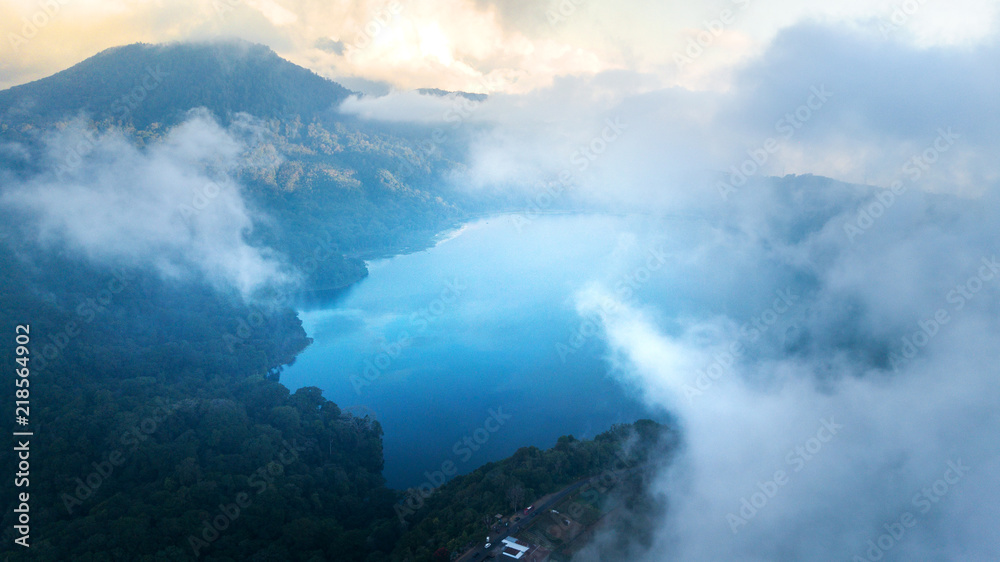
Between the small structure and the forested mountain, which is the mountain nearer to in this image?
the forested mountain

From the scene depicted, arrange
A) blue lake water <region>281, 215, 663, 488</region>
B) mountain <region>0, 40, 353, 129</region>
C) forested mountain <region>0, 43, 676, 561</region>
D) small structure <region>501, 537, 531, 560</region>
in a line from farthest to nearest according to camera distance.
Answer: mountain <region>0, 40, 353, 129</region> → blue lake water <region>281, 215, 663, 488</region> → forested mountain <region>0, 43, 676, 561</region> → small structure <region>501, 537, 531, 560</region>

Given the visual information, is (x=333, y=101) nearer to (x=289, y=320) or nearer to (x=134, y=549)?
(x=289, y=320)

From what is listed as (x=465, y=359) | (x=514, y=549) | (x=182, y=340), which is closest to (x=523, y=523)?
(x=514, y=549)

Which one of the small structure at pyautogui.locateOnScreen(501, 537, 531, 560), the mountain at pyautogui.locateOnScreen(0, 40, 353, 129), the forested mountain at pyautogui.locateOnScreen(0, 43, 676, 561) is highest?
the mountain at pyautogui.locateOnScreen(0, 40, 353, 129)

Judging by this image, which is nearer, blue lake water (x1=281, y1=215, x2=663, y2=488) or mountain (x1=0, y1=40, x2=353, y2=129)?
blue lake water (x1=281, y1=215, x2=663, y2=488)

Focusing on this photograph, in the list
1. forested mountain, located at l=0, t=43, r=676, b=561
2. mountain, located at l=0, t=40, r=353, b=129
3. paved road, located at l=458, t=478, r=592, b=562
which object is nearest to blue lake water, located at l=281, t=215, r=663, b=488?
forested mountain, located at l=0, t=43, r=676, b=561

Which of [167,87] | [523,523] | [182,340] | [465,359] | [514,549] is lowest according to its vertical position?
[514,549]

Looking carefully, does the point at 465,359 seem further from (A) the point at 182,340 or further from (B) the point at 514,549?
(B) the point at 514,549
